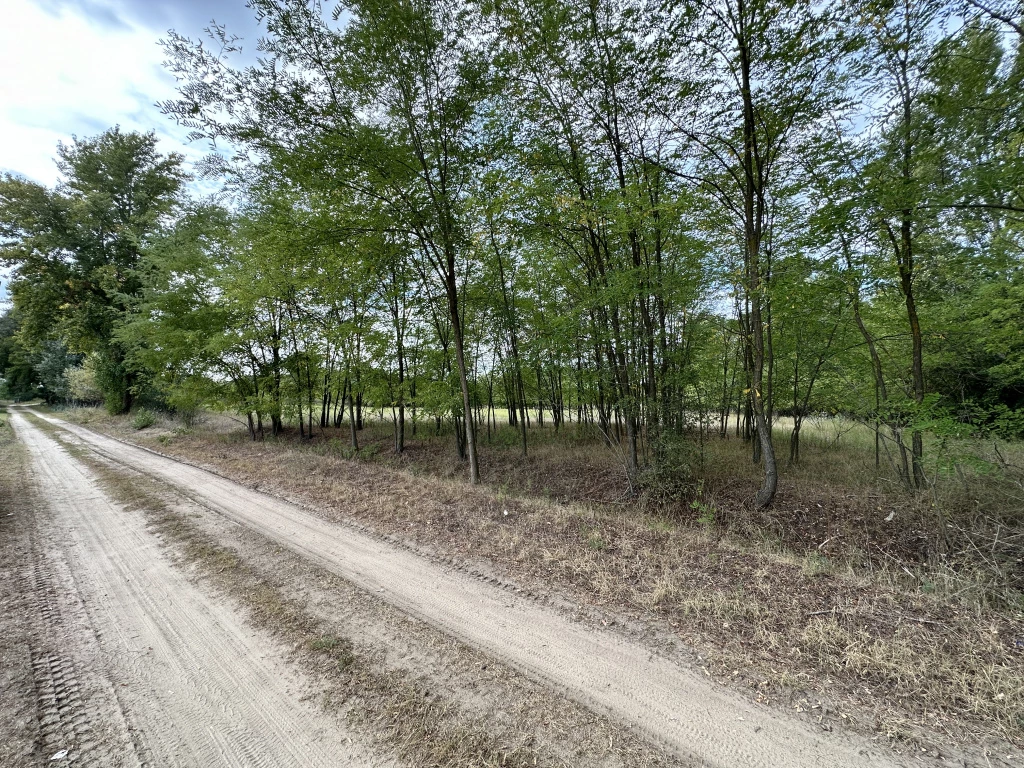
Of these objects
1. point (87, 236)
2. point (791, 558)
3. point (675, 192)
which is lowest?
point (791, 558)

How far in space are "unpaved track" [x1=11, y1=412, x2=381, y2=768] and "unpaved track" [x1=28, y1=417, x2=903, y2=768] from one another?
3.49ft

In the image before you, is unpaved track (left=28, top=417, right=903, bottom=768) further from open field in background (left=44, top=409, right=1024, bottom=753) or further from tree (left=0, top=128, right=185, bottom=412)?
tree (left=0, top=128, right=185, bottom=412)

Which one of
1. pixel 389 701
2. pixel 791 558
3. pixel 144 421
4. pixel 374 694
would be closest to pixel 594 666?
pixel 389 701

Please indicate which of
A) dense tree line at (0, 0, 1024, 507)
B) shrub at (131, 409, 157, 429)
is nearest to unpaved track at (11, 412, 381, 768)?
dense tree line at (0, 0, 1024, 507)

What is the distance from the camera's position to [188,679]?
2.61 meters

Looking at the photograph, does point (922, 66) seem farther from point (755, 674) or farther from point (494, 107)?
point (755, 674)

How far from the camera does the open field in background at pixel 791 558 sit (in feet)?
7.88

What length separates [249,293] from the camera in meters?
11.9

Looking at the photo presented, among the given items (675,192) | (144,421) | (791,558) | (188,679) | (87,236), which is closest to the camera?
(188,679)

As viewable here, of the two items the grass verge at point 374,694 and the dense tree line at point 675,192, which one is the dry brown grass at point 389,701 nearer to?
the grass verge at point 374,694

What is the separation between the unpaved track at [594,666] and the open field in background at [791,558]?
0.82 feet

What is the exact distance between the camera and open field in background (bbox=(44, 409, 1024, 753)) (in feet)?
7.88

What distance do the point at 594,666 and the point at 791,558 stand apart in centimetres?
311

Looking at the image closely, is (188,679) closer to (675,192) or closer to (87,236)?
(675,192)
